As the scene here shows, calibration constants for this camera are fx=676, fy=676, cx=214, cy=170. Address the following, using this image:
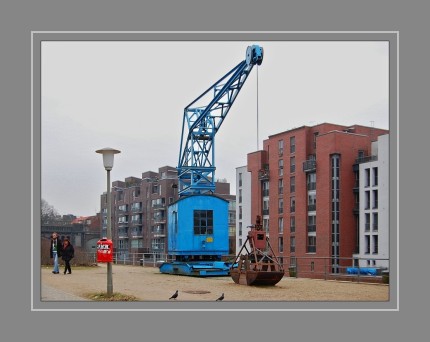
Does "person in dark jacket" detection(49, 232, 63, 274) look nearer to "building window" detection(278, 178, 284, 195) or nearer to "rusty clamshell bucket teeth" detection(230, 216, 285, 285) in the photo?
"rusty clamshell bucket teeth" detection(230, 216, 285, 285)

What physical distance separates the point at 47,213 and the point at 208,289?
423 centimetres

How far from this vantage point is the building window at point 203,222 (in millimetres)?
22469

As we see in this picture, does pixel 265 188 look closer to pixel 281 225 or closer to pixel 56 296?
pixel 281 225

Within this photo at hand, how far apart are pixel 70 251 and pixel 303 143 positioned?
118 feet

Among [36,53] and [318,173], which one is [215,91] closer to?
[36,53]

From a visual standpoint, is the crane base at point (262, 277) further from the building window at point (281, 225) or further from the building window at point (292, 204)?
the building window at point (281, 225)

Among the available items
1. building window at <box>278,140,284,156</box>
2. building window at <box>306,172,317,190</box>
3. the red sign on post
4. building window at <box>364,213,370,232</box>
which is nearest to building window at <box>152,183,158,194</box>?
building window at <box>278,140,284,156</box>

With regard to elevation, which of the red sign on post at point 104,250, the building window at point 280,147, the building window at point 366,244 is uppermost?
the building window at point 280,147

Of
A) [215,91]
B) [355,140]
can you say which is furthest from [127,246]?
[215,91]

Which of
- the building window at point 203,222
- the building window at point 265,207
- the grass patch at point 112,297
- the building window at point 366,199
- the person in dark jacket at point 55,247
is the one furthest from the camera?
the building window at point 265,207

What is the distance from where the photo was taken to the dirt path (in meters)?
14.6

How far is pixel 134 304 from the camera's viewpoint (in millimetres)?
13469

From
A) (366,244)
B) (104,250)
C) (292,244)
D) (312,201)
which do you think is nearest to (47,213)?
(104,250)

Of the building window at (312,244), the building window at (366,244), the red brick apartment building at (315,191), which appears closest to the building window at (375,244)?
the building window at (366,244)
